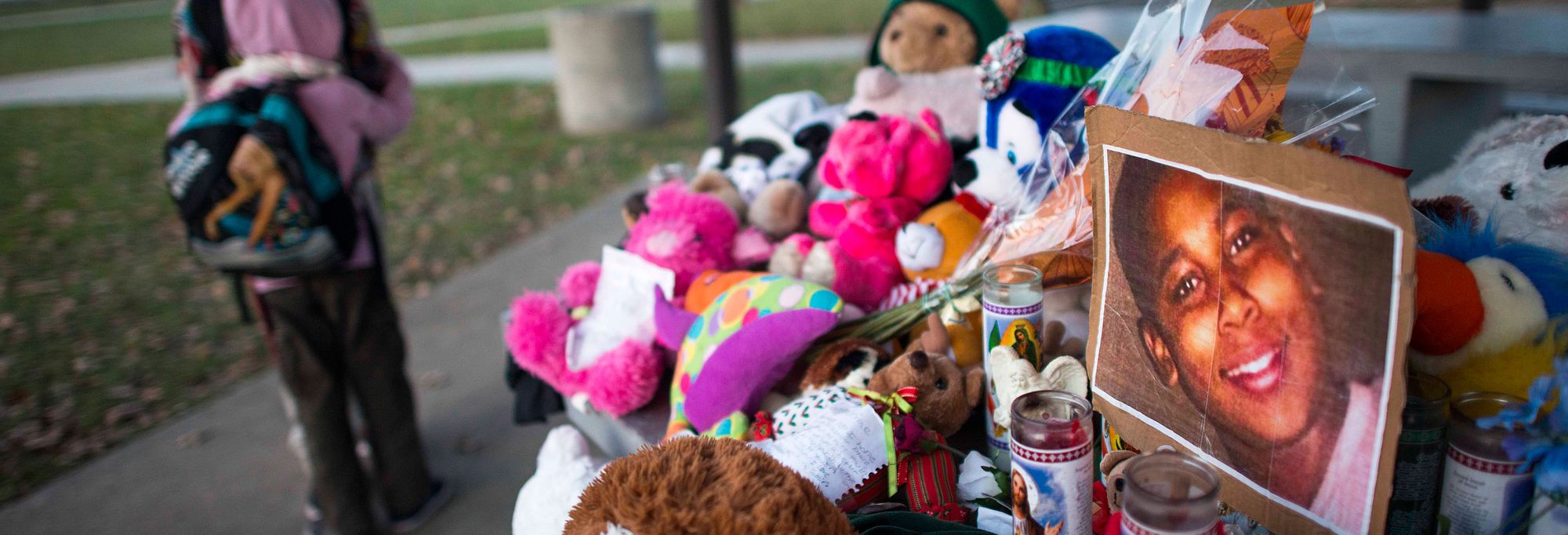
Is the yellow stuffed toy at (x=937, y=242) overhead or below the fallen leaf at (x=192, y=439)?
overhead

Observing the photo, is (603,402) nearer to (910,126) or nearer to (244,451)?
(910,126)

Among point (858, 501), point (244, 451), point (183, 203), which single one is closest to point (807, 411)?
point (858, 501)

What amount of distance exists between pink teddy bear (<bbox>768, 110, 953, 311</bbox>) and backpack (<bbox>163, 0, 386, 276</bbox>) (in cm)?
136

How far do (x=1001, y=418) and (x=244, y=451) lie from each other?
3.39 m

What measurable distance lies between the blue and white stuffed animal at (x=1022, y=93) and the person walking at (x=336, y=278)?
1.80 metres

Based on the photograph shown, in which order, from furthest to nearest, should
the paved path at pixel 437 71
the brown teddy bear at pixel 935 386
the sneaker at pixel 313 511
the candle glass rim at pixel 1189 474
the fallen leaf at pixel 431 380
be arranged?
the paved path at pixel 437 71, the fallen leaf at pixel 431 380, the sneaker at pixel 313 511, the brown teddy bear at pixel 935 386, the candle glass rim at pixel 1189 474

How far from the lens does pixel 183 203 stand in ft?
7.74

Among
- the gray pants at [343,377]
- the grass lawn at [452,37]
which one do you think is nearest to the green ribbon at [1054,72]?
the gray pants at [343,377]

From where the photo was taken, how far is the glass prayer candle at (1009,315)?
134cm

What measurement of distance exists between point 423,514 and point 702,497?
8.18 feet

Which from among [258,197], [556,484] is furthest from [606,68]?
[556,484]

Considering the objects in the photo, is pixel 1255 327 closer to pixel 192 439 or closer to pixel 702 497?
pixel 702 497

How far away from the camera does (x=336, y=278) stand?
2.67 metres

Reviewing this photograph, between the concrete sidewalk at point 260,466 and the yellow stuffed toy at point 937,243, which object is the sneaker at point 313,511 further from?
the yellow stuffed toy at point 937,243
